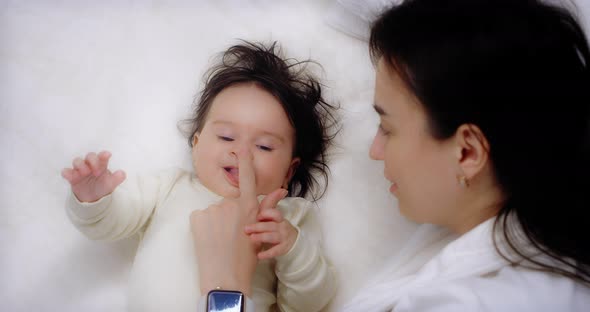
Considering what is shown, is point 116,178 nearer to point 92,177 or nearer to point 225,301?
point 92,177

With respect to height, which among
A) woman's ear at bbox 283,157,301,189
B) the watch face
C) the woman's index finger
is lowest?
the watch face

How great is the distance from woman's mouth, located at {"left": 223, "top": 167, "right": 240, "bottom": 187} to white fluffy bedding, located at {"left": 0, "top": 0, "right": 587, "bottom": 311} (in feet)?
0.92

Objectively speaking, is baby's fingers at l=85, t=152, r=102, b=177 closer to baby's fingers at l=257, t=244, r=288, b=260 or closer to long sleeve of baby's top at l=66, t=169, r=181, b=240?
long sleeve of baby's top at l=66, t=169, r=181, b=240

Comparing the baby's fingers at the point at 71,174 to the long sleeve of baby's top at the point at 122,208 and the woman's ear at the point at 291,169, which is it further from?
the woman's ear at the point at 291,169

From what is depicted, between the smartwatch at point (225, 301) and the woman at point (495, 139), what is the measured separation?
329 mm

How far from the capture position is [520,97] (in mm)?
959

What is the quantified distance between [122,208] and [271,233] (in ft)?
1.27

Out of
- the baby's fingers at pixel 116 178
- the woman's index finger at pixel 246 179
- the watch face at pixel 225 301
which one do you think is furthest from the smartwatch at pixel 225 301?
the baby's fingers at pixel 116 178

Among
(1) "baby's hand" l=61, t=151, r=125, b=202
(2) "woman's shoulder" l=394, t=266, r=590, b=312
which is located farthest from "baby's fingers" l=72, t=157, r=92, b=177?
(2) "woman's shoulder" l=394, t=266, r=590, b=312

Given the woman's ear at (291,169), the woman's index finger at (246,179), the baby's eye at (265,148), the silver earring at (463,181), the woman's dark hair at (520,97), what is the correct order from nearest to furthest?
1. the woman's dark hair at (520,97)
2. the silver earring at (463,181)
3. the woman's index finger at (246,179)
4. the baby's eye at (265,148)
5. the woman's ear at (291,169)

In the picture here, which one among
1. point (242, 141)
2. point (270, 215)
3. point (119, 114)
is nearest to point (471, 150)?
point (270, 215)

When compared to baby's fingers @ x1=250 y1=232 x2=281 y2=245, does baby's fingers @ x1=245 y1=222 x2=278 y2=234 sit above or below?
above

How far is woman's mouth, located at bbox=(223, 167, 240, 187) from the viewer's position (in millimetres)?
1360

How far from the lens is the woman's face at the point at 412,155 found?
1.05 meters
